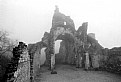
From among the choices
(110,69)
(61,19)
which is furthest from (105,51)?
(61,19)

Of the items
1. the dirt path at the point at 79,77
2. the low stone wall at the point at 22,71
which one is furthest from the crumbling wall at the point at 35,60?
the low stone wall at the point at 22,71

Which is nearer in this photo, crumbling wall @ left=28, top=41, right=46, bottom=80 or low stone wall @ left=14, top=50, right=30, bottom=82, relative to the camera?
low stone wall @ left=14, top=50, right=30, bottom=82

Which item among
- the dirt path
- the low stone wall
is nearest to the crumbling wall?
the dirt path

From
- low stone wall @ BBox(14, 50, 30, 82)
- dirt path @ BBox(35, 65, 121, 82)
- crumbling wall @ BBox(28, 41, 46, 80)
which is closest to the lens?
low stone wall @ BBox(14, 50, 30, 82)

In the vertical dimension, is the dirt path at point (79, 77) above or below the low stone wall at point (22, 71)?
below

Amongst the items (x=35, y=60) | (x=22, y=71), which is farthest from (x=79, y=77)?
(x=22, y=71)

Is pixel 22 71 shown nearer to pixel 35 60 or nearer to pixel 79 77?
pixel 35 60

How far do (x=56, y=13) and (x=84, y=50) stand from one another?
1162 cm

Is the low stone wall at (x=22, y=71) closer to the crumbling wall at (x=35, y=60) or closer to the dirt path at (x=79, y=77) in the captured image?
the crumbling wall at (x=35, y=60)

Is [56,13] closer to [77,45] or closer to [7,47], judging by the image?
[77,45]

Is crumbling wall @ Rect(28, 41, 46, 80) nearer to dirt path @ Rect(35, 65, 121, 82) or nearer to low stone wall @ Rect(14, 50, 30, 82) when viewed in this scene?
dirt path @ Rect(35, 65, 121, 82)

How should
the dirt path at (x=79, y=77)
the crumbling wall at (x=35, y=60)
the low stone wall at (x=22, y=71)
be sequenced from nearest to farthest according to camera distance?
the low stone wall at (x=22, y=71), the crumbling wall at (x=35, y=60), the dirt path at (x=79, y=77)

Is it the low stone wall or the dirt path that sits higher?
the low stone wall

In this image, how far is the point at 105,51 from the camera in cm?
1911
